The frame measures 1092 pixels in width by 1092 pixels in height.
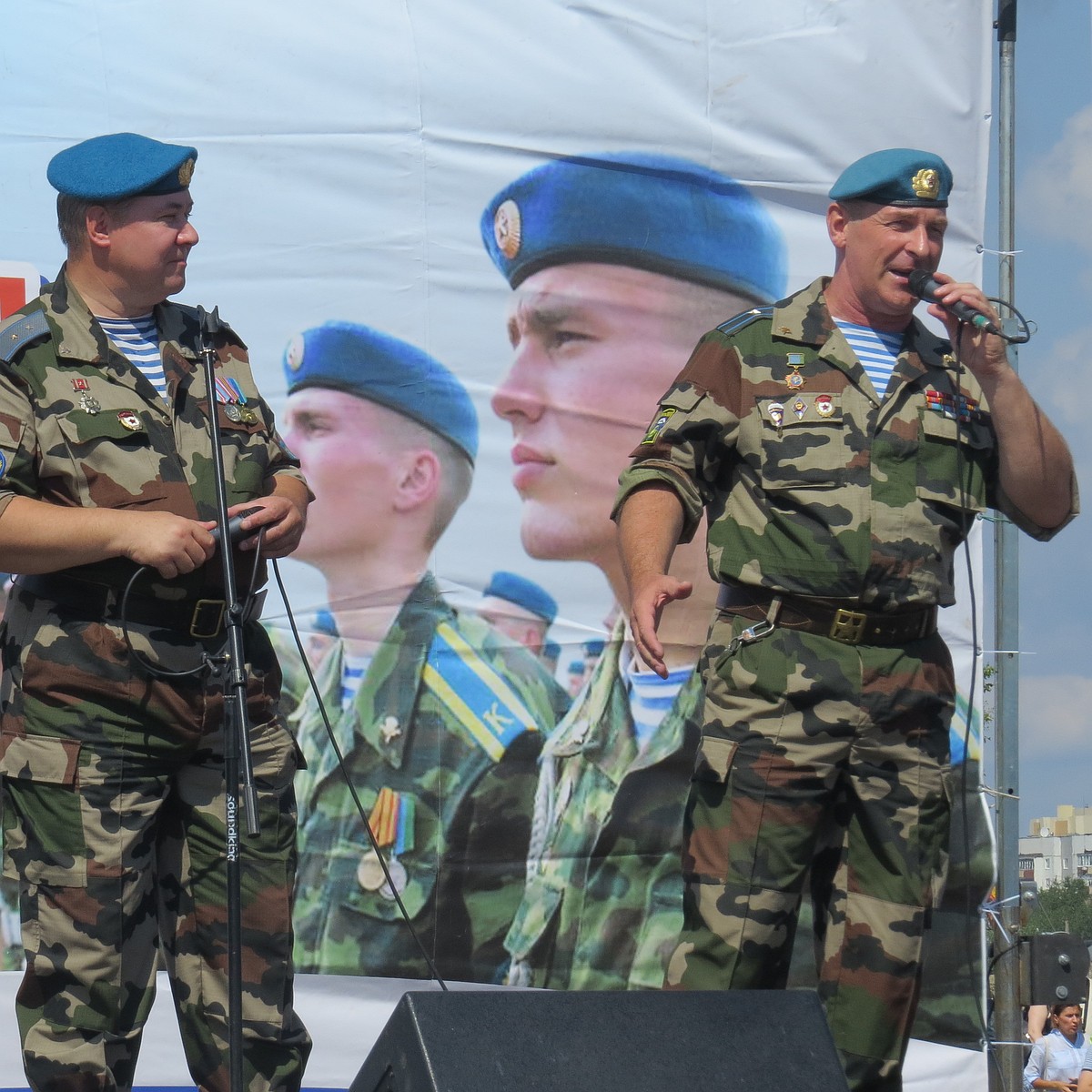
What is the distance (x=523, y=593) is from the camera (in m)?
3.75

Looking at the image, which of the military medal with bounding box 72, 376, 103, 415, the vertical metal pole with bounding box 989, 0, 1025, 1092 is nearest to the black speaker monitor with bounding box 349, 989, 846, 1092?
the military medal with bounding box 72, 376, 103, 415

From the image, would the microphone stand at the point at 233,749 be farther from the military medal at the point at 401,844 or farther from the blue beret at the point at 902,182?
the military medal at the point at 401,844

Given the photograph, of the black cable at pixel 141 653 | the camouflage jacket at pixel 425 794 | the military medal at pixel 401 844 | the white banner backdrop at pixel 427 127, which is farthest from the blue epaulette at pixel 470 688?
the black cable at pixel 141 653

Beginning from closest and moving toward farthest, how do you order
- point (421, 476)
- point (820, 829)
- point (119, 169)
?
point (119, 169) < point (820, 829) < point (421, 476)

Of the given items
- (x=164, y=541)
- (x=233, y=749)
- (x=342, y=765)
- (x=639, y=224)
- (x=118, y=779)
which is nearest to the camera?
(x=233, y=749)

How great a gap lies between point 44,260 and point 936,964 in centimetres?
251

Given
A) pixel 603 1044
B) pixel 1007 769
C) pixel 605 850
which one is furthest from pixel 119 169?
pixel 1007 769

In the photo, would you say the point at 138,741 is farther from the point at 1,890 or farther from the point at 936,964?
the point at 936,964

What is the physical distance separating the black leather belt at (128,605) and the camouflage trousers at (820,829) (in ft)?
2.66

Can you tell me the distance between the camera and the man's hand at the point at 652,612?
243 cm

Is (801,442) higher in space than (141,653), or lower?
higher

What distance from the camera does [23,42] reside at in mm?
3664

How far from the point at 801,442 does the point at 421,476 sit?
126 centimetres

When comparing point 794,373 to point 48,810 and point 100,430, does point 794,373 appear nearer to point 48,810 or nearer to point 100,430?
point 100,430
